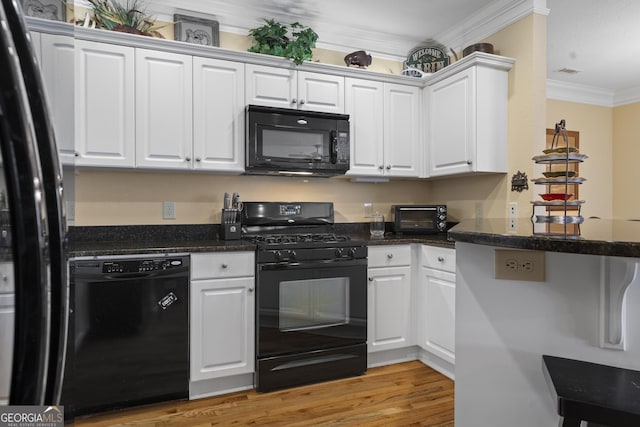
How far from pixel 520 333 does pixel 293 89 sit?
2202 mm

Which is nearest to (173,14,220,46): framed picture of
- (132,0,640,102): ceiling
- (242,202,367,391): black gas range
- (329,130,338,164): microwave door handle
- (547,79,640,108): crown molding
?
(132,0,640,102): ceiling

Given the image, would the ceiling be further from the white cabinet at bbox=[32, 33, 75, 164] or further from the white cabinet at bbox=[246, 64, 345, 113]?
the white cabinet at bbox=[32, 33, 75, 164]

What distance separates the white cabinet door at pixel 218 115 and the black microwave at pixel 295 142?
0.30 feet

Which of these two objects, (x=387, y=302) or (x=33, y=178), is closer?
(x=33, y=178)

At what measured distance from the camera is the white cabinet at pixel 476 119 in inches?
109

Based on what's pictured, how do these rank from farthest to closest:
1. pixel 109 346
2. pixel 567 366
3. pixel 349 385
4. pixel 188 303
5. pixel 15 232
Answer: pixel 349 385 → pixel 188 303 → pixel 109 346 → pixel 567 366 → pixel 15 232

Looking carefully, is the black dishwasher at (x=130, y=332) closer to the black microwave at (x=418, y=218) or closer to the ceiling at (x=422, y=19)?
the black microwave at (x=418, y=218)

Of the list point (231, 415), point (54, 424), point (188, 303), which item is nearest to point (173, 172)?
point (188, 303)

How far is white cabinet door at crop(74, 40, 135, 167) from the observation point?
7.59 feet

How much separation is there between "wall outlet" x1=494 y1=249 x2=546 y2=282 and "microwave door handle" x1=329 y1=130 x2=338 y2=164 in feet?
5.68

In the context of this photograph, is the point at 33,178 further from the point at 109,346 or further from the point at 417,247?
the point at 417,247

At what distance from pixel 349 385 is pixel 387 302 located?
615mm

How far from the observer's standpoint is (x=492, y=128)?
2816 mm

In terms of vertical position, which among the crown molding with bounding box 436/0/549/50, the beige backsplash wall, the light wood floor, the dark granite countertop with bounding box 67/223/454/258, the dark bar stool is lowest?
the light wood floor
